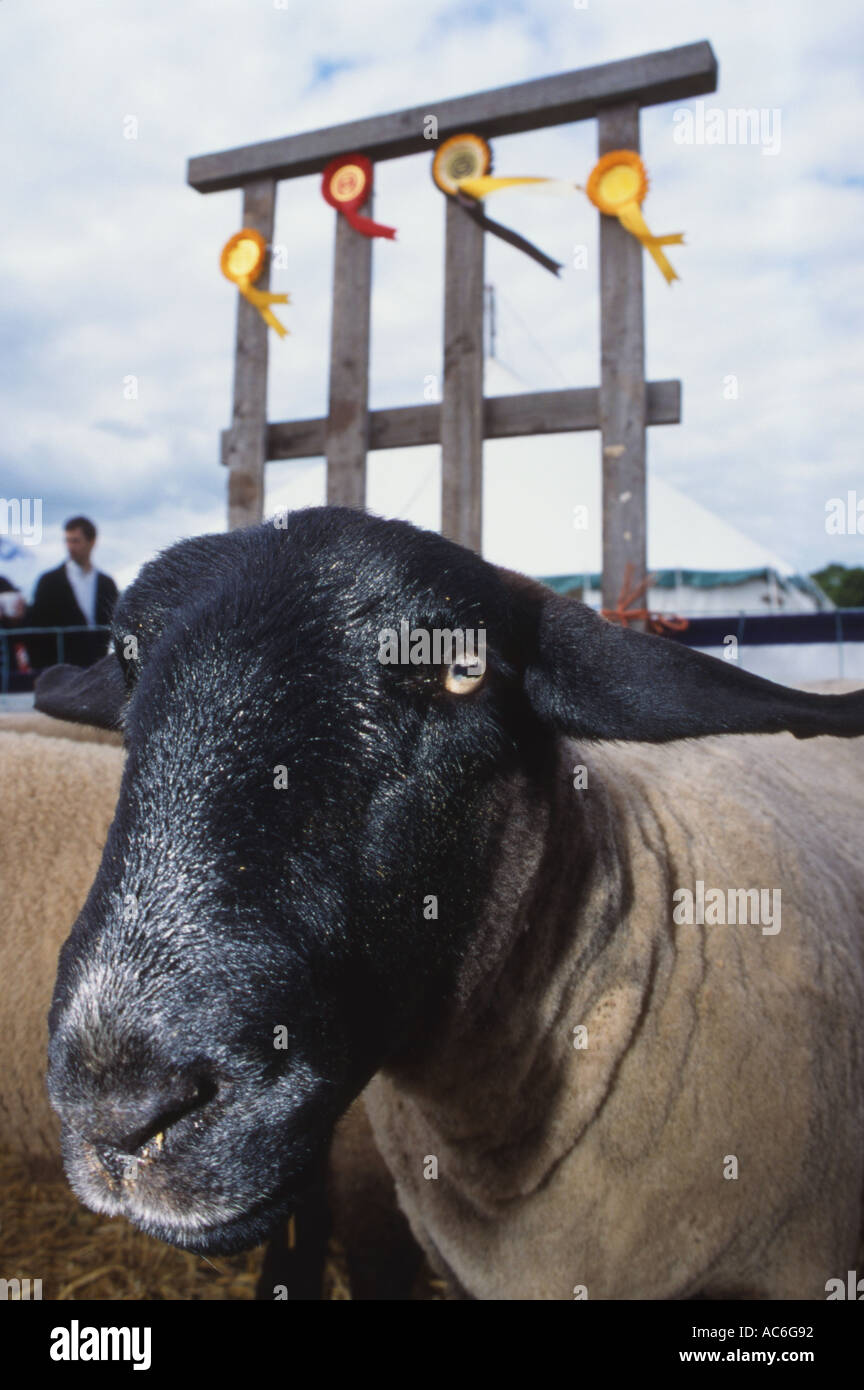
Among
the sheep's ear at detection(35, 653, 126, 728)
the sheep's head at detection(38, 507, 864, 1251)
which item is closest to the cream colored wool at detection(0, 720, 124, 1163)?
the sheep's ear at detection(35, 653, 126, 728)

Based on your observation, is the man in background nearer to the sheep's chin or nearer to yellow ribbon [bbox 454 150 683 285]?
yellow ribbon [bbox 454 150 683 285]

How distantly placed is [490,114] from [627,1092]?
14.6ft

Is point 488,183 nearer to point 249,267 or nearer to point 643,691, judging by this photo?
point 249,267

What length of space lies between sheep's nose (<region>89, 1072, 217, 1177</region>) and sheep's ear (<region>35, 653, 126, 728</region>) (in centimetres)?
137

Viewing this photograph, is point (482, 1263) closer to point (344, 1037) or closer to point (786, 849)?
point (344, 1037)

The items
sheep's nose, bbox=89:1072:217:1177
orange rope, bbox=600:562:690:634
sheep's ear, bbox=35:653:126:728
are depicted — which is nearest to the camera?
sheep's nose, bbox=89:1072:217:1177

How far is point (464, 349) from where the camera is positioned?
14.7ft

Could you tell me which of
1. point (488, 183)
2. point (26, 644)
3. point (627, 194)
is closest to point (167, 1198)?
point (627, 194)

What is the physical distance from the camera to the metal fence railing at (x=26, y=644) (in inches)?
262

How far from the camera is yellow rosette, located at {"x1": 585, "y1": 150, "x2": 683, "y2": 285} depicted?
13.4 ft

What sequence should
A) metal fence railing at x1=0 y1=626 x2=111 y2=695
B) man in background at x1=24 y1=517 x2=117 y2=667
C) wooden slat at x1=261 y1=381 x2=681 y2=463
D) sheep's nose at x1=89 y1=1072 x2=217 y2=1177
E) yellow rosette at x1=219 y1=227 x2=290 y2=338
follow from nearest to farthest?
1. sheep's nose at x1=89 y1=1072 x2=217 y2=1177
2. wooden slat at x1=261 y1=381 x2=681 y2=463
3. yellow rosette at x1=219 y1=227 x2=290 y2=338
4. metal fence railing at x1=0 y1=626 x2=111 y2=695
5. man in background at x1=24 y1=517 x2=117 y2=667

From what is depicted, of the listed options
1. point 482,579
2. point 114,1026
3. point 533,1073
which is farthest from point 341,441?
point 114,1026

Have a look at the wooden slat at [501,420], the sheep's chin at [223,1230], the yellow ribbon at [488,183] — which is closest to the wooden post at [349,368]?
the wooden slat at [501,420]

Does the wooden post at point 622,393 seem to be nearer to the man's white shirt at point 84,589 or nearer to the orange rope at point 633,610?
the orange rope at point 633,610
